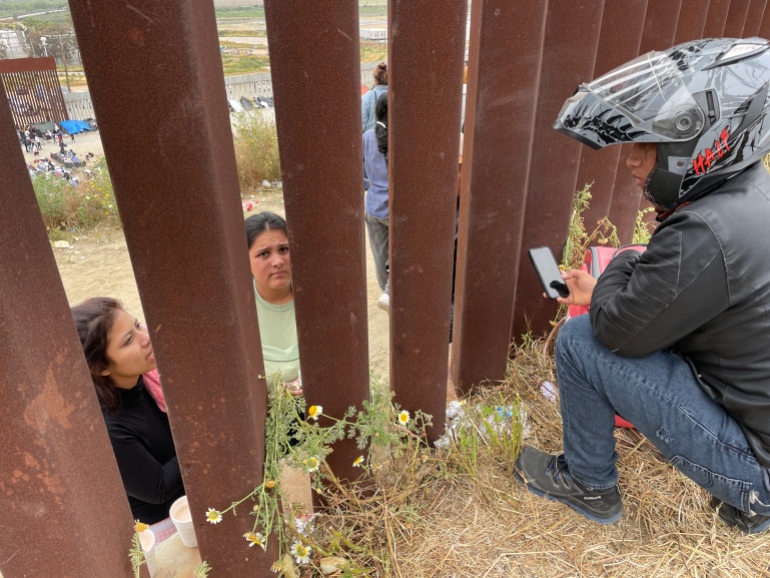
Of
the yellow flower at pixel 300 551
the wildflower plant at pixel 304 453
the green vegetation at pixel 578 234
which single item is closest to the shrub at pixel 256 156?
the green vegetation at pixel 578 234

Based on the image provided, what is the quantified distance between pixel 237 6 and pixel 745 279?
18829 millimetres

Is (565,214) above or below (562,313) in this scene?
above

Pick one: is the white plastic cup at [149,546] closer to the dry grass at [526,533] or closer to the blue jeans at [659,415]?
the dry grass at [526,533]

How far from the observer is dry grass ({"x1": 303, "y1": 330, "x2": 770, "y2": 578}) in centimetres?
189

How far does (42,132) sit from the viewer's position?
12.4 meters

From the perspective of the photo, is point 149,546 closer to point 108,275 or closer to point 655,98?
point 655,98

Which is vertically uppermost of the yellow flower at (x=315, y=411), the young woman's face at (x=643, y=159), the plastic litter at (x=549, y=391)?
the young woman's face at (x=643, y=159)

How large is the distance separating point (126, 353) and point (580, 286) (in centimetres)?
167

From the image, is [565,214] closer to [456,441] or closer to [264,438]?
[456,441]

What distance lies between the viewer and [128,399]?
2160 mm

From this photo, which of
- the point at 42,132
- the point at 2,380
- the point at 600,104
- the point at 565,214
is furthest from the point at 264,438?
the point at 42,132

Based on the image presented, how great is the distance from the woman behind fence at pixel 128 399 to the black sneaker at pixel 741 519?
78.2 inches

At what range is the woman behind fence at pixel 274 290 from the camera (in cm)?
261

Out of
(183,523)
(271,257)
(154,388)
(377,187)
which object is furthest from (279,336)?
(377,187)
